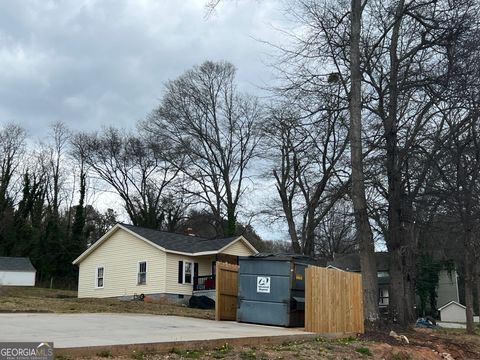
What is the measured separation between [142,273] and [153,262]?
125 centimetres

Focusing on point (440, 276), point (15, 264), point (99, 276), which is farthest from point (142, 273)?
point (440, 276)

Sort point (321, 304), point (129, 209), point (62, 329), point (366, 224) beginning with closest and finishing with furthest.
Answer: point (62, 329) < point (321, 304) < point (366, 224) < point (129, 209)

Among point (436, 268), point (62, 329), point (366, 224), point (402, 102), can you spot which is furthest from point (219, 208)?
point (62, 329)

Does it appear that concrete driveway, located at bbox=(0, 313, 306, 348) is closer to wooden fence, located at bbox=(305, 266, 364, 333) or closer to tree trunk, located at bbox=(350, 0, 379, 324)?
wooden fence, located at bbox=(305, 266, 364, 333)

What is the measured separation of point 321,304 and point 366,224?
3.70 metres

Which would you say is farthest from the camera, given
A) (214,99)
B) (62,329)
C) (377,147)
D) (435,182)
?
(214,99)

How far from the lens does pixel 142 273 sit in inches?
1245

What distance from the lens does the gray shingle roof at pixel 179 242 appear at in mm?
31641

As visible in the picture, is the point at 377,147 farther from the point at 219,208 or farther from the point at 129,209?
the point at 129,209

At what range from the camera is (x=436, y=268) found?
48469 millimetres

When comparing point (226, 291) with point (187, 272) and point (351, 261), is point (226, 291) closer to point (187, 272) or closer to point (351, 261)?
point (187, 272)

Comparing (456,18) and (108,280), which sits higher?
(456,18)

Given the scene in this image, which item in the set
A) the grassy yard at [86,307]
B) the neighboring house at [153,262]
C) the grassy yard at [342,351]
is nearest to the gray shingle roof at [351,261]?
the neighboring house at [153,262]

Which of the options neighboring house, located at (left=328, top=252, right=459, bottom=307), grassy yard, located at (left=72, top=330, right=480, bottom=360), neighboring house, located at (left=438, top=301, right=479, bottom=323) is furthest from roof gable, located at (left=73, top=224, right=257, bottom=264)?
neighboring house, located at (left=438, top=301, right=479, bottom=323)
